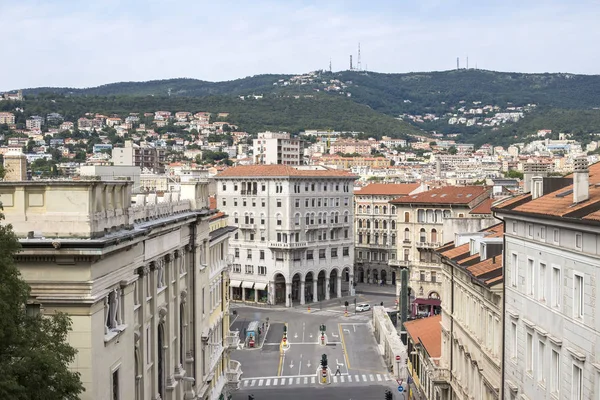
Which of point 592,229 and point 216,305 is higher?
point 592,229

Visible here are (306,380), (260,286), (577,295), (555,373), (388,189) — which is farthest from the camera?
(388,189)

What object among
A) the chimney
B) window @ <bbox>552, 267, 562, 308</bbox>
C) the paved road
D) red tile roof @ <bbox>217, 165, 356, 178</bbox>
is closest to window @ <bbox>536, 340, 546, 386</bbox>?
window @ <bbox>552, 267, 562, 308</bbox>

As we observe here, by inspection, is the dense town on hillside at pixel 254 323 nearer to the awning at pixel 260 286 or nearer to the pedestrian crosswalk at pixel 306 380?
the pedestrian crosswalk at pixel 306 380

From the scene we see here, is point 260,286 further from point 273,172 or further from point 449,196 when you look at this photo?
point 449,196

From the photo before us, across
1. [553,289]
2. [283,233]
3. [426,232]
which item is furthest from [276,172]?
[553,289]

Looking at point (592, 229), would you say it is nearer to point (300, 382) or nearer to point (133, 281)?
point (133, 281)

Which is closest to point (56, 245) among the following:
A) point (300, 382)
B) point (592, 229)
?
point (592, 229)

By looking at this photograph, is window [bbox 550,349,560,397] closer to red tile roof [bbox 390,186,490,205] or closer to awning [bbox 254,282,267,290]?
red tile roof [bbox 390,186,490,205]
